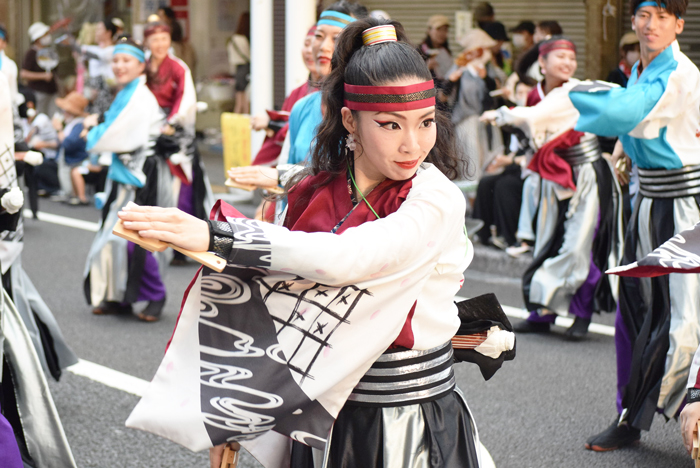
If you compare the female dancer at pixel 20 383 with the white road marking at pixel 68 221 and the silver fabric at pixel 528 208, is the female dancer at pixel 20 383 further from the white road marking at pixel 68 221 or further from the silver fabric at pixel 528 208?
the white road marking at pixel 68 221

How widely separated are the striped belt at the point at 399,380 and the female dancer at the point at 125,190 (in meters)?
3.99

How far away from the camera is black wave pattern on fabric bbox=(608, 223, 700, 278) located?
6.67 ft

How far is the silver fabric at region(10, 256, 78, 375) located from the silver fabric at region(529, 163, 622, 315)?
110 inches

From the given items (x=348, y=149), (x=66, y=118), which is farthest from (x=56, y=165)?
(x=348, y=149)

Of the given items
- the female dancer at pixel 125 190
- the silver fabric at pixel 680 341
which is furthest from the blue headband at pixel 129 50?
the silver fabric at pixel 680 341

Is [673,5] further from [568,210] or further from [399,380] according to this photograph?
[399,380]

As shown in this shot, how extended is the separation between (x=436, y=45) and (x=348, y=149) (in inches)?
306

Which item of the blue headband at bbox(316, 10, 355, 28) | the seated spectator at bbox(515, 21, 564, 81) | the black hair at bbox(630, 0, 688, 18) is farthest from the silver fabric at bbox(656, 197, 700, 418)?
the seated spectator at bbox(515, 21, 564, 81)

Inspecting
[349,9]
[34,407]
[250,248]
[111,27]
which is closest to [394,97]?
[250,248]

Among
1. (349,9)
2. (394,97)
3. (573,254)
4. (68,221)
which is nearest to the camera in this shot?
(394,97)

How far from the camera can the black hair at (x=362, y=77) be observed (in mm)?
2020

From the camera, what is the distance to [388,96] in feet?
6.53

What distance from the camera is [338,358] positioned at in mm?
1961

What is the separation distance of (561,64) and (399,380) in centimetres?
395
